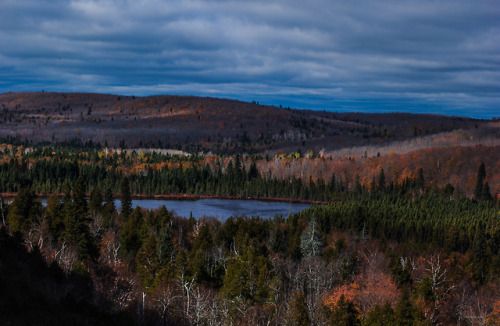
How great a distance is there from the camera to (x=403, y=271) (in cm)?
5616

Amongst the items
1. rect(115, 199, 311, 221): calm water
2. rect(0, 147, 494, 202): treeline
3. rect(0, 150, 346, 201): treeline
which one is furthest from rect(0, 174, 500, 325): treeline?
rect(0, 150, 346, 201): treeline

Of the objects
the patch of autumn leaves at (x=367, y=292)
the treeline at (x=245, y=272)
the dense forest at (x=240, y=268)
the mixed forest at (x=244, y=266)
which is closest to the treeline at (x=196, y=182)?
the mixed forest at (x=244, y=266)

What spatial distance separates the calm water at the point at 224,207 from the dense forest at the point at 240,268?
2775 cm

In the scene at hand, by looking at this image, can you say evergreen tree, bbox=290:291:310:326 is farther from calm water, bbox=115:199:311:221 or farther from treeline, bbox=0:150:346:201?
treeline, bbox=0:150:346:201

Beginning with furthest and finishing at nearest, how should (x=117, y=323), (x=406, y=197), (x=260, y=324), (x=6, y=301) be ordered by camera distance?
(x=406, y=197), (x=260, y=324), (x=117, y=323), (x=6, y=301)

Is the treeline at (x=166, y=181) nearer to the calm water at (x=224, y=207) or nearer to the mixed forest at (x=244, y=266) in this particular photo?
the calm water at (x=224, y=207)

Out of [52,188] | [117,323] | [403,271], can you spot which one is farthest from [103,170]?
[117,323]

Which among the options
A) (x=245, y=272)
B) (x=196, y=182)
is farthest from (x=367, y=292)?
(x=196, y=182)

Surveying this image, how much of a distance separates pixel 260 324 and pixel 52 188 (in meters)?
140

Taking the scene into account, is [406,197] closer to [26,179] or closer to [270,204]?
[270,204]

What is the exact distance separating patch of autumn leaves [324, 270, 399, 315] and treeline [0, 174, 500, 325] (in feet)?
0.49

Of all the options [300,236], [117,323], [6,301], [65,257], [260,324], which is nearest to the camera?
[6,301]

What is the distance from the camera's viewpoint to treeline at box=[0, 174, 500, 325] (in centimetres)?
4053

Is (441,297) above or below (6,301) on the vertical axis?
below
